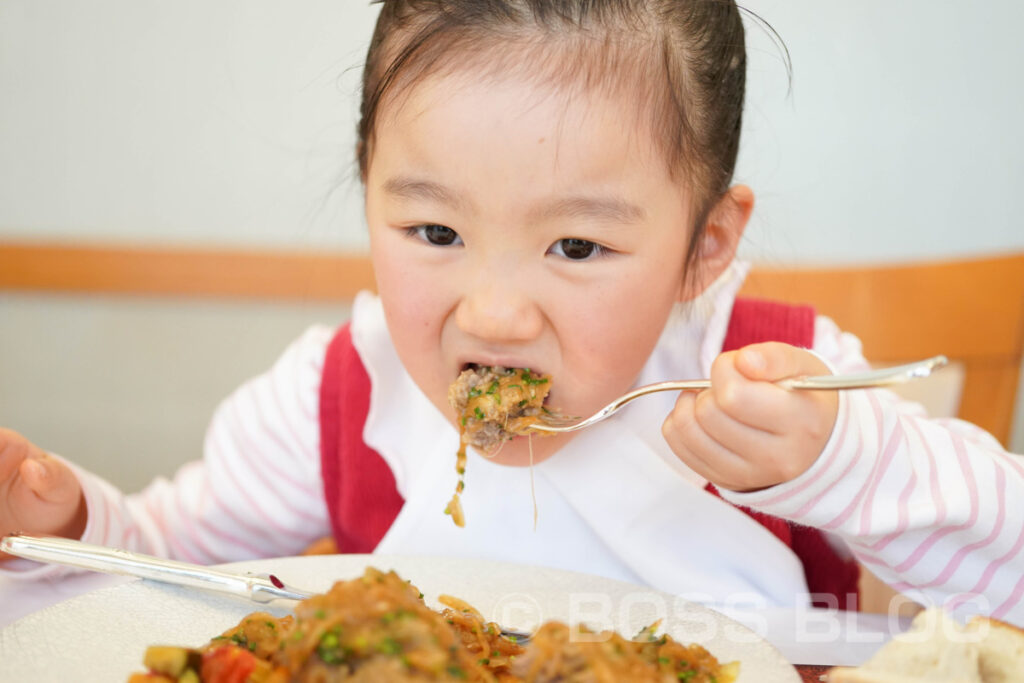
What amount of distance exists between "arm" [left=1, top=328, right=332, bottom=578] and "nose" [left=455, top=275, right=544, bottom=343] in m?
0.58

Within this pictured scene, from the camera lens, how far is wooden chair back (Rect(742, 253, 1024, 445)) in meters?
1.55

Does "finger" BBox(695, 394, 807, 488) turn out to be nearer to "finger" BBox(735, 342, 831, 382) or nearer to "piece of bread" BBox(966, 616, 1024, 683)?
"finger" BBox(735, 342, 831, 382)

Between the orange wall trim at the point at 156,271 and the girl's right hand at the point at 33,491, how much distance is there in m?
1.17

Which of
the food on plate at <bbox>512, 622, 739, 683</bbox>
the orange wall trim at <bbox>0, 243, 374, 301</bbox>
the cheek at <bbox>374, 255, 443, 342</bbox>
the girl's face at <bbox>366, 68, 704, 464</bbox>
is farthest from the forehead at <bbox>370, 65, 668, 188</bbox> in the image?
the orange wall trim at <bbox>0, 243, 374, 301</bbox>

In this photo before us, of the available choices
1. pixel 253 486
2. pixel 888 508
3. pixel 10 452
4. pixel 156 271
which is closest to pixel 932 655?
pixel 888 508

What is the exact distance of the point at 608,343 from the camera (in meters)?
1.00

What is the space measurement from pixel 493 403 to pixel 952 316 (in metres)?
0.98

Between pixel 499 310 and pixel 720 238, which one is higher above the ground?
pixel 720 238

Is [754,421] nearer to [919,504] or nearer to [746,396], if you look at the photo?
[746,396]

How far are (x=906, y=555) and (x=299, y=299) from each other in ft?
5.39

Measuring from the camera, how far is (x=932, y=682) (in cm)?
59

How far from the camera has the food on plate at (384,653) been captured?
1.98ft

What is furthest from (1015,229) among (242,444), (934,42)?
(242,444)

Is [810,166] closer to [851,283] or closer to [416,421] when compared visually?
[851,283]
